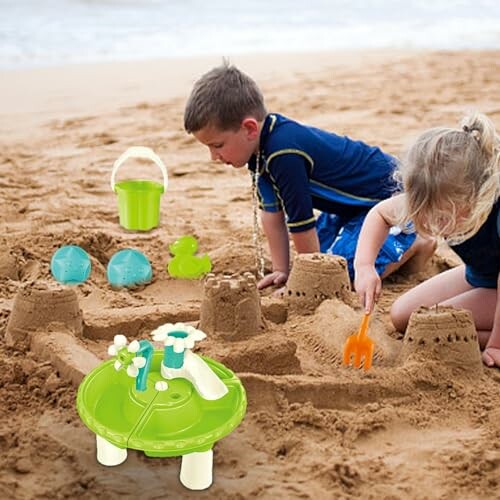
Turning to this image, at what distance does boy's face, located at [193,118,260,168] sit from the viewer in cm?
245

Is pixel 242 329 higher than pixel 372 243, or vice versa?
pixel 372 243

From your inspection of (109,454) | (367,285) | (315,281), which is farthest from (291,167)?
(109,454)

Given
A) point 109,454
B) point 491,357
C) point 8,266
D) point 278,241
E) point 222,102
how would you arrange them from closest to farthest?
point 109,454 → point 491,357 → point 222,102 → point 8,266 → point 278,241

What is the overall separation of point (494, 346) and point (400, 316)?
0.27 m

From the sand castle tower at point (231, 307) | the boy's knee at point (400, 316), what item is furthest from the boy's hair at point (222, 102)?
the boy's knee at point (400, 316)

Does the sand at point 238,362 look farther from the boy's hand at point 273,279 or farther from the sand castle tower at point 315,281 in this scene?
the boy's hand at point 273,279

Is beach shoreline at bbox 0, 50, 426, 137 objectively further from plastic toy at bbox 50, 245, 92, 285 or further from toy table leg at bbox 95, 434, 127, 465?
toy table leg at bbox 95, 434, 127, 465

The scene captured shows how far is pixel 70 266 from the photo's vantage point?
8.08 feet

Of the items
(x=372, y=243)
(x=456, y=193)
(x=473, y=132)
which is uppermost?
(x=473, y=132)

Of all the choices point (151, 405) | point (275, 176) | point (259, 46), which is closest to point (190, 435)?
point (151, 405)

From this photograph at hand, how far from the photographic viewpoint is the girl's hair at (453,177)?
1.81 metres

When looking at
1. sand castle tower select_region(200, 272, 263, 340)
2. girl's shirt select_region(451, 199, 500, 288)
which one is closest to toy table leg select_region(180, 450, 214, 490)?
sand castle tower select_region(200, 272, 263, 340)

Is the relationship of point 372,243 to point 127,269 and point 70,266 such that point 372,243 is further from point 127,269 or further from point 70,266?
point 70,266

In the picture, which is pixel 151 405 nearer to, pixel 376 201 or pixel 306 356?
pixel 306 356
